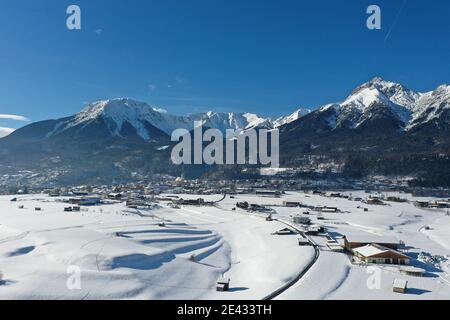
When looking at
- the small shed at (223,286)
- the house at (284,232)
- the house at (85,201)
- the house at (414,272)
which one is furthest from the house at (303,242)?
the house at (85,201)

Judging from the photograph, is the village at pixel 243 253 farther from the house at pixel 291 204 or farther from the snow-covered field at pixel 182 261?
the house at pixel 291 204


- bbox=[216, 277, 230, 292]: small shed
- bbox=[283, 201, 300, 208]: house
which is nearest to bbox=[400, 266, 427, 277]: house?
bbox=[216, 277, 230, 292]: small shed

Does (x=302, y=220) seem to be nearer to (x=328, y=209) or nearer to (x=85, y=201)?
(x=328, y=209)

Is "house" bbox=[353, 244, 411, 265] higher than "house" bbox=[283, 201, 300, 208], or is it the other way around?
"house" bbox=[283, 201, 300, 208]

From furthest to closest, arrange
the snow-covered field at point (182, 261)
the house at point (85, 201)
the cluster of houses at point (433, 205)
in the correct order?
the cluster of houses at point (433, 205) → the house at point (85, 201) → the snow-covered field at point (182, 261)

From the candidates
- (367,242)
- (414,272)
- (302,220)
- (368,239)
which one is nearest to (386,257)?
(414,272)

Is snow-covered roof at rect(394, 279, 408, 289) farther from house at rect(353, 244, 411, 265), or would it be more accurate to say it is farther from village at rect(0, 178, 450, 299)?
house at rect(353, 244, 411, 265)

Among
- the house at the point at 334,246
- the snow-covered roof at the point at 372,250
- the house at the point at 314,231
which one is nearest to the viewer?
the snow-covered roof at the point at 372,250
